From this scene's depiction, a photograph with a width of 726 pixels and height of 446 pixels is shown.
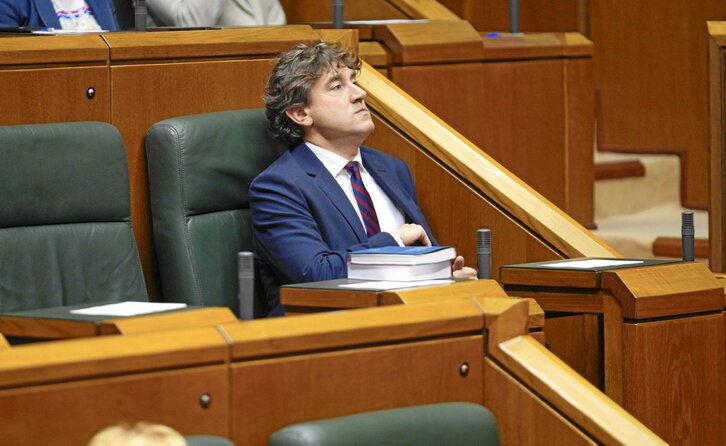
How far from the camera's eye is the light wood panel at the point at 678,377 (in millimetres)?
2039

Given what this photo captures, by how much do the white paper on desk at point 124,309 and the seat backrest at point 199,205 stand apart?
1.63 feet

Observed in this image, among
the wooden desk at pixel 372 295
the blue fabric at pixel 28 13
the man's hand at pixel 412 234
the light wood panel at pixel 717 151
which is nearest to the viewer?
the wooden desk at pixel 372 295

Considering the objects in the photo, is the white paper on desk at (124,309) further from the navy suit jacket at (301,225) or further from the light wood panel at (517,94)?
the light wood panel at (517,94)

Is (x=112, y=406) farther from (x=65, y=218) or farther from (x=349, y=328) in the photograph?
(x=65, y=218)

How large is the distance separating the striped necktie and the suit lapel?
0.03 m

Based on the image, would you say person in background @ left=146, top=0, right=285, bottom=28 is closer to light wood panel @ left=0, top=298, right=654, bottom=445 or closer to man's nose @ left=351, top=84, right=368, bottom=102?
man's nose @ left=351, top=84, right=368, bottom=102

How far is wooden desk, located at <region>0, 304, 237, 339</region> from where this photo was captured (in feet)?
5.20

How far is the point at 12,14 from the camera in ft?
8.41

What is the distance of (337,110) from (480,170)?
0.27 metres

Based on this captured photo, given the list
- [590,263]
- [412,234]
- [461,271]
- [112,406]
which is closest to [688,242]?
[590,263]

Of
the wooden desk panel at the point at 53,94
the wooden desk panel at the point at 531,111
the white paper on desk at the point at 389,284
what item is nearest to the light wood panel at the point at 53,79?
the wooden desk panel at the point at 53,94

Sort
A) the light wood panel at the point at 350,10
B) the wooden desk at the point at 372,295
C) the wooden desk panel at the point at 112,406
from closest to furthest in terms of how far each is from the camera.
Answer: the wooden desk panel at the point at 112,406, the wooden desk at the point at 372,295, the light wood panel at the point at 350,10

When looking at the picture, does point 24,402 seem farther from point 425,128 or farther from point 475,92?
point 475,92

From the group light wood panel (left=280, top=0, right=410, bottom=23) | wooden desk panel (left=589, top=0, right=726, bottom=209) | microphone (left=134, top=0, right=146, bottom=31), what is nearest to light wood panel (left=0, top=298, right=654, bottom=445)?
microphone (left=134, top=0, right=146, bottom=31)
